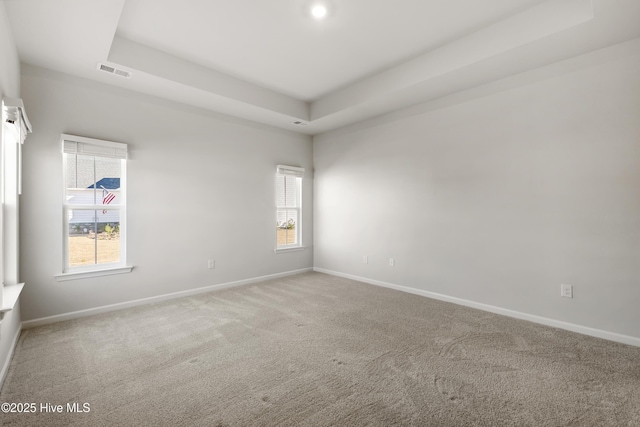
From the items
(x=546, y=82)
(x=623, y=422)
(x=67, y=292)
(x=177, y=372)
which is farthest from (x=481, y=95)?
(x=67, y=292)

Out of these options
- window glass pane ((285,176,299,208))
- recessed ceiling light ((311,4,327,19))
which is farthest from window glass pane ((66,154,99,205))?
recessed ceiling light ((311,4,327,19))

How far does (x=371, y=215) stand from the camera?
489cm

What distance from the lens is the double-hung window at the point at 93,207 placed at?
11.0 feet

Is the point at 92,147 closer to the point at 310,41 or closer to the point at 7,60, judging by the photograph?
the point at 7,60

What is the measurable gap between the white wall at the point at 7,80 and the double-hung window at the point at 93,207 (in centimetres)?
68

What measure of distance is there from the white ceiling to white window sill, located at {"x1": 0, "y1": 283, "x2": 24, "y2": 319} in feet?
7.21

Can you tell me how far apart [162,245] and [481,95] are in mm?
4441

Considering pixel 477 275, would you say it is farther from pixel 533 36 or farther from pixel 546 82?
pixel 533 36

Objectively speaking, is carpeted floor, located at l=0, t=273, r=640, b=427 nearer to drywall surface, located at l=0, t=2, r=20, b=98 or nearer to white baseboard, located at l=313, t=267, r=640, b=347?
white baseboard, located at l=313, t=267, r=640, b=347

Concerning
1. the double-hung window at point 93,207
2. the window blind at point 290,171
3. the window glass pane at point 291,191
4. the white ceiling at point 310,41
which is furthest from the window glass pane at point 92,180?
the window glass pane at point 291,191

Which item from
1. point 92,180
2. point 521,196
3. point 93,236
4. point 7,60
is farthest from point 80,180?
point 521,196

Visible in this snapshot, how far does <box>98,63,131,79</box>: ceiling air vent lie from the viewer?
10.3 ft

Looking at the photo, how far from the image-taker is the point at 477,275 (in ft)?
12.1

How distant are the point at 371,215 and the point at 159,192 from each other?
10.2ft
